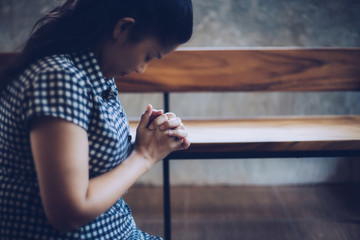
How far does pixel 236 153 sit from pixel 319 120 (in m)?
0.65

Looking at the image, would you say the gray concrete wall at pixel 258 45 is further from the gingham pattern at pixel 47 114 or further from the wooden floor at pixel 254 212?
the gingham pattern at pixel 47 114

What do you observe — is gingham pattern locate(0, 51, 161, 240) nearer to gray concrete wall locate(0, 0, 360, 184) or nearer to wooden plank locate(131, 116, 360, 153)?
wooden plank locate(131, 116, 360, 153)

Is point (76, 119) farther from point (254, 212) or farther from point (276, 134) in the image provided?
point (254, 212)

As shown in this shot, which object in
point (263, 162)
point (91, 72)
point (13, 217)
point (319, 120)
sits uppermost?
point (91, 72)

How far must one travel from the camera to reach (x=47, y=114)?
61cm

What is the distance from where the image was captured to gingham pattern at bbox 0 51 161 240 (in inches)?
24.9

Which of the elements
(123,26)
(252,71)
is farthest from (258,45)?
(123,26)

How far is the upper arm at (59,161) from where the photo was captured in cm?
60

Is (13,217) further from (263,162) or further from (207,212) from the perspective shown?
(263,162)

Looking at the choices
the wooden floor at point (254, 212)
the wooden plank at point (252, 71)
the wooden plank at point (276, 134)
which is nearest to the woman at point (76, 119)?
the wooden plank at point (276, 134)

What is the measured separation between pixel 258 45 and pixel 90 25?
188cm

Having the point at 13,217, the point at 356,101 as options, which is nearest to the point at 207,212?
the point at 356,101

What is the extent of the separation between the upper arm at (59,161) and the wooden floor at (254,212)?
1.44m

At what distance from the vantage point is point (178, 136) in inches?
37.7
